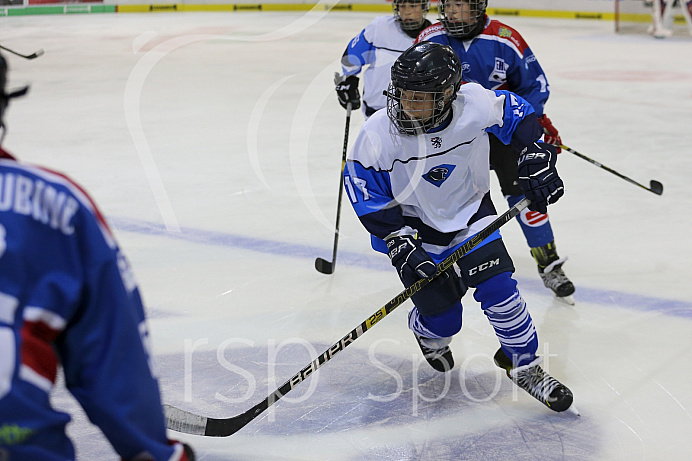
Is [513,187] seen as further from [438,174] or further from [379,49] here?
[379,49]

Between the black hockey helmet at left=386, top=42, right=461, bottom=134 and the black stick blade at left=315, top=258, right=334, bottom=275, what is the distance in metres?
1.17

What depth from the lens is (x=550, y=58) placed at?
8.97 m

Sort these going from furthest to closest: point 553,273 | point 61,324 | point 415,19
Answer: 1. point 415,19
2. point 553,273
3. point 61,324

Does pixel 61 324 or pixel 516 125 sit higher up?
pixel 61 324

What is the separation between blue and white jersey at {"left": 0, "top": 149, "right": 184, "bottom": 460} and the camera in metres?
0.80

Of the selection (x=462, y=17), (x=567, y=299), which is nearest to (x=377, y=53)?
(x=462, y=17)

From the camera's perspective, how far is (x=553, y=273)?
309 centimetres

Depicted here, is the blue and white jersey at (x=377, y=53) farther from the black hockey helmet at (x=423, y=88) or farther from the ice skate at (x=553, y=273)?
the black hockey helmet at (x=423, y=88)

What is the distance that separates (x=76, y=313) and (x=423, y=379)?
177 centimetres

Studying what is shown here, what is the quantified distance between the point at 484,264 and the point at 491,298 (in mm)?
96

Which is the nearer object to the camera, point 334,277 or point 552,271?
point 552,271

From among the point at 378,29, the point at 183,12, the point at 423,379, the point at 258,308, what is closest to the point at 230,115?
the point at 378,29

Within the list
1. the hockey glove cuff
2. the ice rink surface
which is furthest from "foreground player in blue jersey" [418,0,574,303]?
the hockey glove cuff

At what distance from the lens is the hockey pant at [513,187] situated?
2.98 meters
